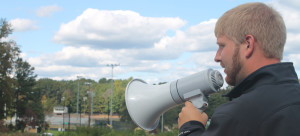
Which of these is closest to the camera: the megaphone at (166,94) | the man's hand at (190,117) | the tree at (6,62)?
the man's hand at (190,117)

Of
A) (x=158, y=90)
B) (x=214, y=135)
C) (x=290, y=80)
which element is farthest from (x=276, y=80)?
(x=158, y=90)

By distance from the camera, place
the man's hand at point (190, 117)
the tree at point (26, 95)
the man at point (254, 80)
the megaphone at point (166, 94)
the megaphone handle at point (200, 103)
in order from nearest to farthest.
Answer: the man at point (254, 80), the man's hand at point (190, 117), the megaphone handle at point (200, 103), the megaphone at point (166, 94), the tree at point (26, 95)

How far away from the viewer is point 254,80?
170cm

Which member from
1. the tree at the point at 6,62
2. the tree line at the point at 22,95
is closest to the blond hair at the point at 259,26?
the tree line at the point at 22,95

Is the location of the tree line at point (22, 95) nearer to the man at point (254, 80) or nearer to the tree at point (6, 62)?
the tree at point (6, 62)

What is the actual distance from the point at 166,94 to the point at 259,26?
148 cm

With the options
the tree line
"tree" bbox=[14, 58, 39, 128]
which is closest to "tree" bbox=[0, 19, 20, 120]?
the tree line

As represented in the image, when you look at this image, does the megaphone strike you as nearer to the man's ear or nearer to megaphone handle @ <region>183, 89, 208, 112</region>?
megaphone handle @ <region>183, 89, 208, 112</region>

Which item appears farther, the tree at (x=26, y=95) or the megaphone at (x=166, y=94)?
the tree at (x=26, y=95)

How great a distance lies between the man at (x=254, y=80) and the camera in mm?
1557

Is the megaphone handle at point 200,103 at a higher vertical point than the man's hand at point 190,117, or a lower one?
higher

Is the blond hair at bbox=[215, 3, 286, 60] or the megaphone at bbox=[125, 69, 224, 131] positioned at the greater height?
the blond hair at bbox=[215, 3, 286, 60]

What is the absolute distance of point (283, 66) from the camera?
1.71m

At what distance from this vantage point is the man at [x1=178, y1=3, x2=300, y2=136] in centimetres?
156
